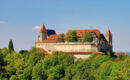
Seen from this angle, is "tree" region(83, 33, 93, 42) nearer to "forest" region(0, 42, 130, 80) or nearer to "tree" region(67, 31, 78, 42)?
"tree" region(67, 31, 78, 42)

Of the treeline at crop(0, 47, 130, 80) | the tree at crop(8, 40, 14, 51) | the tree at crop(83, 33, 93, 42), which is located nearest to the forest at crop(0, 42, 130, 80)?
the treeline at crop(0, 47, 130, 80)

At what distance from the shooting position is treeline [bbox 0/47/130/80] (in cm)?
4716

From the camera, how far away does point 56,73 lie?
56000mm

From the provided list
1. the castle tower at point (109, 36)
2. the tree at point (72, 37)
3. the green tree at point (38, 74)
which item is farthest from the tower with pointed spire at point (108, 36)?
the green tree at point (38, 74)

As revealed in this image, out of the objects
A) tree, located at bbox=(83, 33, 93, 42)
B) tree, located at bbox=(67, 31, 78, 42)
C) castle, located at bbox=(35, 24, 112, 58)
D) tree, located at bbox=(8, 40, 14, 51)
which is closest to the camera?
castle, located at bbox=(35, 24, 112, 58)

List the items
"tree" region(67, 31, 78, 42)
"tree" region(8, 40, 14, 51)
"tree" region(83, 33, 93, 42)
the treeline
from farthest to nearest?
"tree" region(8, 40, 14, 51)
"tree" region(67, 31, 78, 42)
"tree" region(83, 33, 93, 42)
the treeline

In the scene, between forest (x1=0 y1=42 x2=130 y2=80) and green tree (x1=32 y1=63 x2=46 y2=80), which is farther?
Result: green tree (x1=32 y1=63 x2=46 y2=80)

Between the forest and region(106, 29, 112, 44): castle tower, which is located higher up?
region(106, 29, 112, 44): castle tower

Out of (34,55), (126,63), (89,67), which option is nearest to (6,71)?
(34,55)

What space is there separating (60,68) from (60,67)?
329 millimetres

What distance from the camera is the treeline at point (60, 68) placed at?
4716 centimetres

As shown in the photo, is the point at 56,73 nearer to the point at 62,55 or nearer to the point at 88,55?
the point at 62,55

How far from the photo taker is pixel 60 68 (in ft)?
188

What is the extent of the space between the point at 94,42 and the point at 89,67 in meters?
12.5
